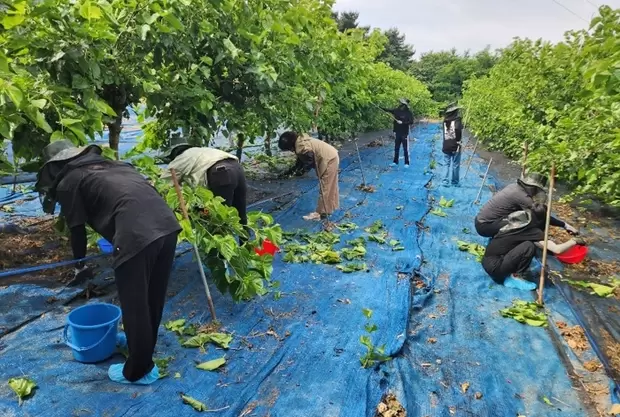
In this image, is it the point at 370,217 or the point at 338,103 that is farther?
the point at 338,103

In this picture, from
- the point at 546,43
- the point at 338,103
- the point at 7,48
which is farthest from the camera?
the point at 338,103

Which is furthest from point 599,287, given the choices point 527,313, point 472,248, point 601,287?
point 472,248

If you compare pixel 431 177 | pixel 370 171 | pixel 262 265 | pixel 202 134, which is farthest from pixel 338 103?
pixel 262 265

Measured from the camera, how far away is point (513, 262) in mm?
4387

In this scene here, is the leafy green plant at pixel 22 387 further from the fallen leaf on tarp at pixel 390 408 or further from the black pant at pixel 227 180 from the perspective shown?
the black pant at pixel 227 180

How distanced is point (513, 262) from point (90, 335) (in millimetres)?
3612

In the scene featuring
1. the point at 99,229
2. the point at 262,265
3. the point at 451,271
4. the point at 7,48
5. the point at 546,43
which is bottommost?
the point at 451,271

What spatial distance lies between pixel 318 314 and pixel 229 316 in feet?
2.29

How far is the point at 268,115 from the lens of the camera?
5.79m

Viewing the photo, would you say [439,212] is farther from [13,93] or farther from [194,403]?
[13,93]

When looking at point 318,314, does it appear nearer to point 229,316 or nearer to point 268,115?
point 229,316

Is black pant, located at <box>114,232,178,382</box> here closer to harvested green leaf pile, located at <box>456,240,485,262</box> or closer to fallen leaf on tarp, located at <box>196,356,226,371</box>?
fallen leaf on tarp, located at <box>196,356,226,371</box>

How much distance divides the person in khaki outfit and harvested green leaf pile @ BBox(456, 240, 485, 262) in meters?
1.76

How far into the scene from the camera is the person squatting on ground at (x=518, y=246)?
14.4 ft
